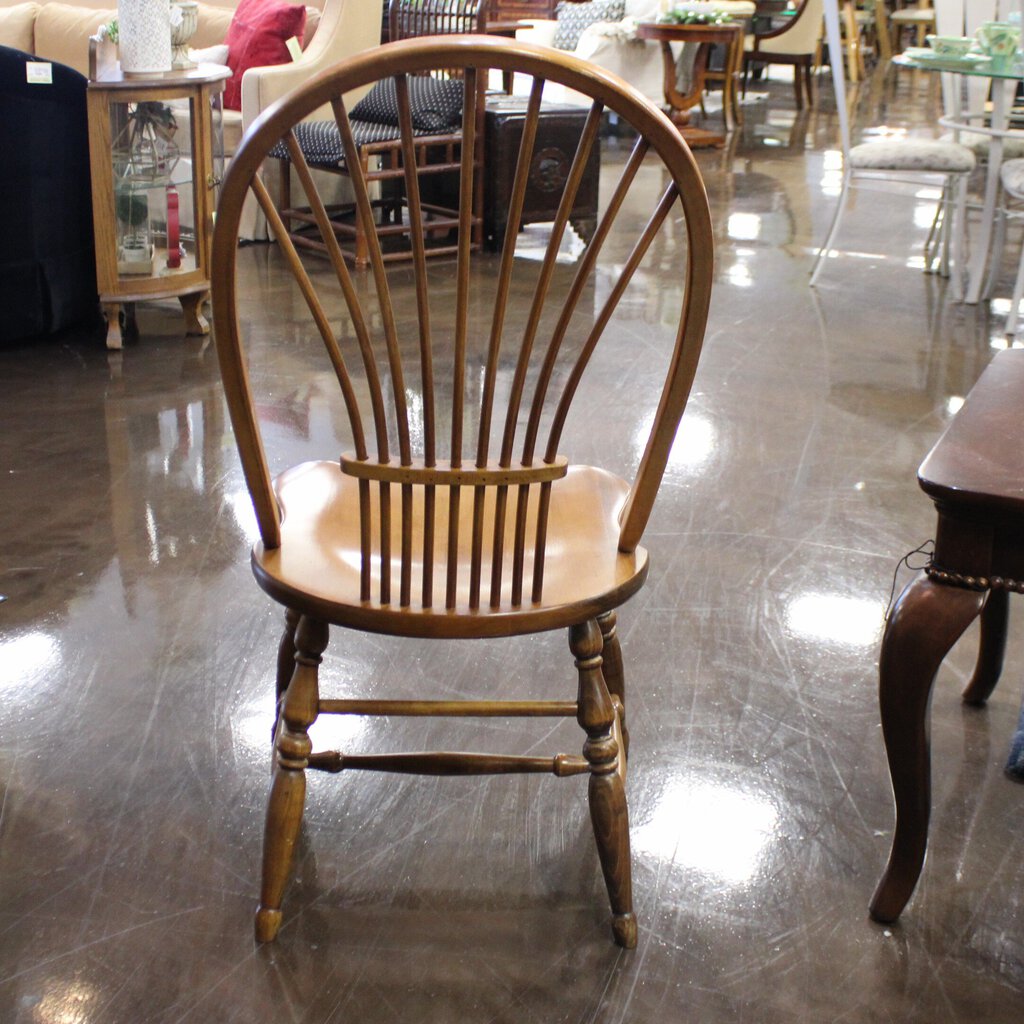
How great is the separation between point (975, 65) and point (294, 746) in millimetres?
3327

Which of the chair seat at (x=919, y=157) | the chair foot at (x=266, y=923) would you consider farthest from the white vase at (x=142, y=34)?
the chair foot at (x=266, y=923)

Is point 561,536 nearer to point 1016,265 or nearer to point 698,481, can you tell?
point 698,481

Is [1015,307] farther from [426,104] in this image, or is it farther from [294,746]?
[294,746]

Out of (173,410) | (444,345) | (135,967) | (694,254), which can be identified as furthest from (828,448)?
(135,967)

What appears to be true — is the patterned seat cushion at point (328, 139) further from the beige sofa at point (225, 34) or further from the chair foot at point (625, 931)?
the chair foot at point (625, 931)

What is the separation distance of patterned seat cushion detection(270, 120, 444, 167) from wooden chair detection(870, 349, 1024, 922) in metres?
3.53

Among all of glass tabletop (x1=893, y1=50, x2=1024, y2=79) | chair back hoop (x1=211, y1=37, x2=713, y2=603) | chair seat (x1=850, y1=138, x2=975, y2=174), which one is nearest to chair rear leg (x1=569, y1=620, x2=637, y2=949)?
chair back hoop (x1=211, y1=37, x2=713, y2=603)

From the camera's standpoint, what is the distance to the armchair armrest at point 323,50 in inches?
186

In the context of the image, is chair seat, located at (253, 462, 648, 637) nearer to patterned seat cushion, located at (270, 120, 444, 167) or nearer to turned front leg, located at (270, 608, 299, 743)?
turned front leg, located at (270, 608, 299, 743)

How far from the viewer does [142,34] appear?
352 cm

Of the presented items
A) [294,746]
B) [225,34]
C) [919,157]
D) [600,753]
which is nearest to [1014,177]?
[919,157]

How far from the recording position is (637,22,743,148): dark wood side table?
7.42 metres

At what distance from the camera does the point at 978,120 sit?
450 cm

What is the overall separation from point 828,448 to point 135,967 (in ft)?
7.02
